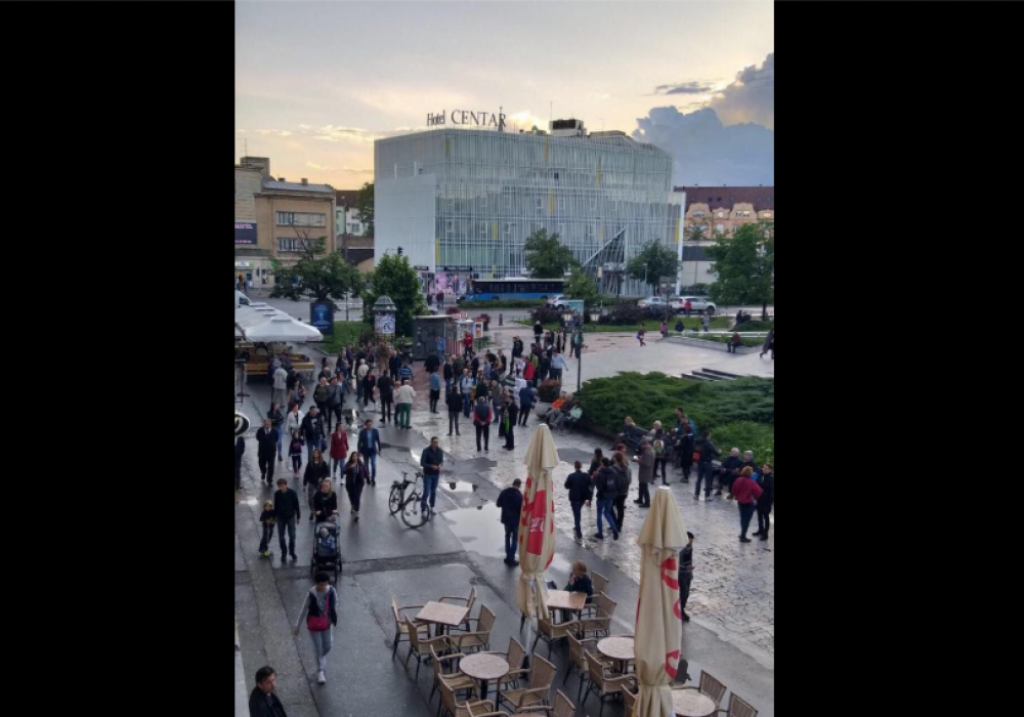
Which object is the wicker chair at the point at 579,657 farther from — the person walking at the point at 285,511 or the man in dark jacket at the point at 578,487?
the person walking at the point at 285,511

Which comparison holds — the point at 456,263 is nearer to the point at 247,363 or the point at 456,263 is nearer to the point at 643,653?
the point at 247,363

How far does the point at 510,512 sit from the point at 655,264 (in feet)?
224

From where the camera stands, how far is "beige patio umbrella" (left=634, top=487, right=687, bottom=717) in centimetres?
809

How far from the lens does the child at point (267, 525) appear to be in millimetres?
12873

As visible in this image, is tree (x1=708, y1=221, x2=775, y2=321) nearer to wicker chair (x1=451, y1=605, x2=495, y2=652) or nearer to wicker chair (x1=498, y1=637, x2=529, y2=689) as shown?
wicker chair (x1=451, y1=605, x2=495, y2=652)

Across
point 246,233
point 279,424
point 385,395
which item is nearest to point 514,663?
point 279,424

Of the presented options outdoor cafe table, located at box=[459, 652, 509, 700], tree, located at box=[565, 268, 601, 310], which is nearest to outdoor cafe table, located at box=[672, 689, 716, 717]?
outdoor cafe table, located at box=[459, 652, 509, 700]

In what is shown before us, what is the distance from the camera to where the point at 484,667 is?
9.26 m

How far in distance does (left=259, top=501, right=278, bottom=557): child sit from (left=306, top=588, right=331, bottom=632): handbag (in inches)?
139

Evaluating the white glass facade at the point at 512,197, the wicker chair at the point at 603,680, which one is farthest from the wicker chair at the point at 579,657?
the white glass facade at the point at 512,197

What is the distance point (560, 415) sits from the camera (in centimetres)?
2348

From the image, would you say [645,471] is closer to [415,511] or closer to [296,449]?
[415,511]
